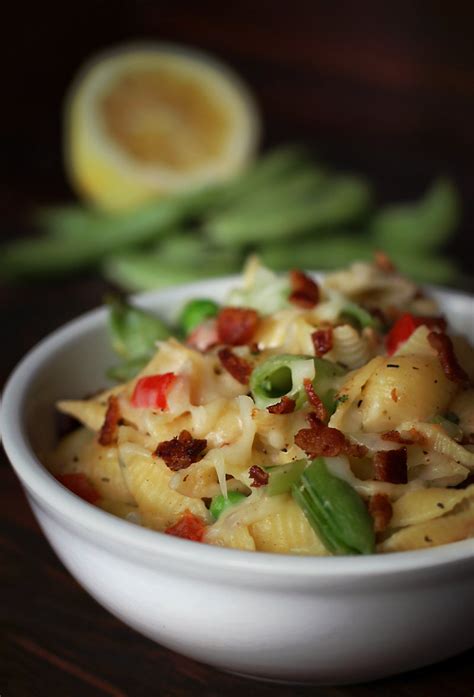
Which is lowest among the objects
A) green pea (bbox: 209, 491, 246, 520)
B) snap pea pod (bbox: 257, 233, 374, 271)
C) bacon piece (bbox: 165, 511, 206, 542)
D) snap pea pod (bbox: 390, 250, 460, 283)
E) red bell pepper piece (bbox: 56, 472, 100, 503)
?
snap pea pod (bbox: 257, 233, 374, 271)

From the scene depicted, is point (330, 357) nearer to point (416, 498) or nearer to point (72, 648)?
point (416, 498)

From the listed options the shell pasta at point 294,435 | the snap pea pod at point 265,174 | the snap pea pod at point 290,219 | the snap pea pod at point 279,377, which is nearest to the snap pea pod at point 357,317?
the shell pasta at point 294,435

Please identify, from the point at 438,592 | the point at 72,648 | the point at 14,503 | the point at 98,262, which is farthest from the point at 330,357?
the point at 98,262

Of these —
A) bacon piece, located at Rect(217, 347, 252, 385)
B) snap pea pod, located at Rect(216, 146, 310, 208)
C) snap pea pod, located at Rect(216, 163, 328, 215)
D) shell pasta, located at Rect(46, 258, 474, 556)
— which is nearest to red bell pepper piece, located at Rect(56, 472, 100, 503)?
shell pasta, located at Rect(46, 258, 474, 556)

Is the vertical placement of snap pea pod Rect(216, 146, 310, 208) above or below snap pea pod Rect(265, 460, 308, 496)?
below

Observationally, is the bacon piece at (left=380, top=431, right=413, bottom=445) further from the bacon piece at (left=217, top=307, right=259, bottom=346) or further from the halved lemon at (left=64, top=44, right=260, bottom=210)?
the halved lemon at (left=64, top=44, right=260, bottom=210)

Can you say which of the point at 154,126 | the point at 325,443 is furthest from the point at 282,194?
the point at 325,443
